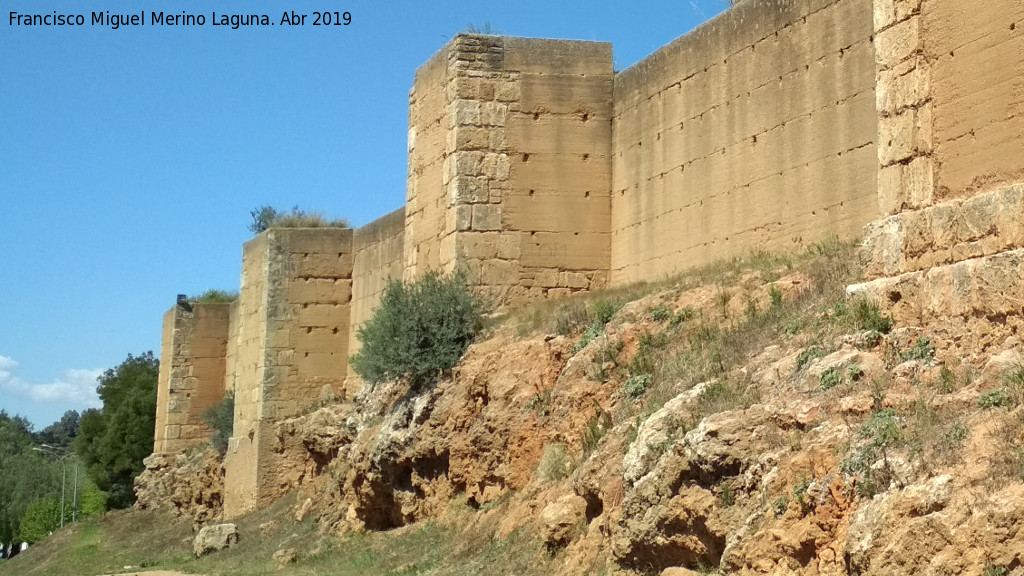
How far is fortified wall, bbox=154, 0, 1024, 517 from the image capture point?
25.6ft

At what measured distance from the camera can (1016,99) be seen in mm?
7602

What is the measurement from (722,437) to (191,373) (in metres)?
23.5

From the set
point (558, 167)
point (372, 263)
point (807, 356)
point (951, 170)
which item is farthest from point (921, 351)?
point (372, 263)

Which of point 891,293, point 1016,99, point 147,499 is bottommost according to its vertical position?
point 147,499

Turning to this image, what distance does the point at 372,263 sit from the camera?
853 inches

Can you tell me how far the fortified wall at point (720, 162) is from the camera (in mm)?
7812

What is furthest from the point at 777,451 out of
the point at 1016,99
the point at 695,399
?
the point at 1016,99

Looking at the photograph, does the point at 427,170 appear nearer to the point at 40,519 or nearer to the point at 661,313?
the point at 661,313

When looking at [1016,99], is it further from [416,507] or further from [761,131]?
[416,507]

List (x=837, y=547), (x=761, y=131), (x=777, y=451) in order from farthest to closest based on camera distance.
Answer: (x=761, y=131) < (x=777, y=451) < (x=837, y=547)

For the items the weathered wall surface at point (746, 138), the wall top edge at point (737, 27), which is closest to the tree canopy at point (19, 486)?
the weathered wall surface at point (746, 138)

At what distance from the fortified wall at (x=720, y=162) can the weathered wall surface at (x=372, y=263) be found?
53mm

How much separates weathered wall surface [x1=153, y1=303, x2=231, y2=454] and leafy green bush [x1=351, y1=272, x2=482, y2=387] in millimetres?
14975

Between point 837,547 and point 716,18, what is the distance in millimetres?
8684
